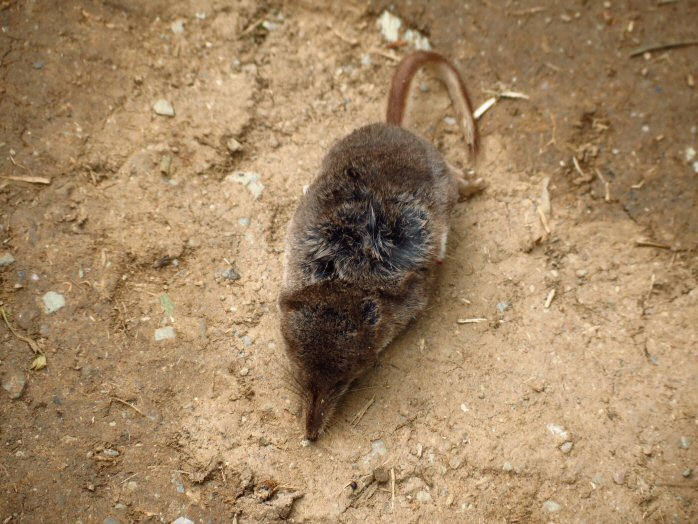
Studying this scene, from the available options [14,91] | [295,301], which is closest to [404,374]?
[295,301]

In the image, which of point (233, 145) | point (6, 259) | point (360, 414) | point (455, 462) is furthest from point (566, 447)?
point (6, 259)

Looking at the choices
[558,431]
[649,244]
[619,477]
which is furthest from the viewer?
[649,244]

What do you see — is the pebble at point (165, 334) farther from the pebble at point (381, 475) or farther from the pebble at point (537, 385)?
the pebble at point (537, 385)

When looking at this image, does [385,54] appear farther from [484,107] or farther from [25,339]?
[25,339]

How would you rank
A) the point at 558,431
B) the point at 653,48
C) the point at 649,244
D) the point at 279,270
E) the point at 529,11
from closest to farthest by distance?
the point at 558,431 → the point at 279,270 → the point at 649,244 → the point at 653,48 → the point at 529,11

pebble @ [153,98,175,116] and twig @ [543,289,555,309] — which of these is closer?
twig @ [543,289,555,309]

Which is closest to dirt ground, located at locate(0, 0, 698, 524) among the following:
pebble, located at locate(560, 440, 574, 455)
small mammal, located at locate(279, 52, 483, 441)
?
pebble, located at locate(560, 440, 574, 455)

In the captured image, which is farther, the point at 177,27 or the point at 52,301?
the point at 177,27

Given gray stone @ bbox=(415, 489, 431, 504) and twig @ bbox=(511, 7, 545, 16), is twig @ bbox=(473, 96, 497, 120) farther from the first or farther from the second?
gray stone @ bbox=(415, 489, 431, 504)
